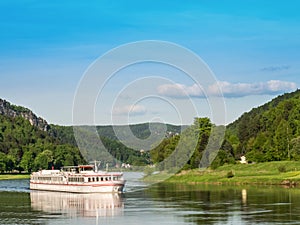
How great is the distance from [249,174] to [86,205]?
50.4 m

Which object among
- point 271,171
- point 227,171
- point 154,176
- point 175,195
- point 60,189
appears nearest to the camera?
point 175,195

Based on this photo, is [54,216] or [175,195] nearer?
[54,216]

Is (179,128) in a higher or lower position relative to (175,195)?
higher

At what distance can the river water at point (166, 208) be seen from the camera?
215 feet

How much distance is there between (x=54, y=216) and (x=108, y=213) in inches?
218

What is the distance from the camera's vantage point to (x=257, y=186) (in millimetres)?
110438

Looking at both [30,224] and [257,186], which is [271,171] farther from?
[30,224]

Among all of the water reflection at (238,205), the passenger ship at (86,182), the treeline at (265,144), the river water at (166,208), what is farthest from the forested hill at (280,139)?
the river water at (166,208)

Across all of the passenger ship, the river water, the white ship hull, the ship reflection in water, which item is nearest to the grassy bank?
the river water

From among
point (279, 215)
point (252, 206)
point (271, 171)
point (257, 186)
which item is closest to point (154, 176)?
point (271, 171)

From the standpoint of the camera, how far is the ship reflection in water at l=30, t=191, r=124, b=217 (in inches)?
2945

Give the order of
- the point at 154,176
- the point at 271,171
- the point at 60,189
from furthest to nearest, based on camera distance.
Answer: the point at 154,176 < the point at 271,171 < the point at 60,189

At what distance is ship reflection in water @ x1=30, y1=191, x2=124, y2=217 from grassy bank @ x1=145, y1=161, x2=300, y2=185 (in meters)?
27.6

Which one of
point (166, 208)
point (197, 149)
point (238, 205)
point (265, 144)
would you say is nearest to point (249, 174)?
point (265, 144)
